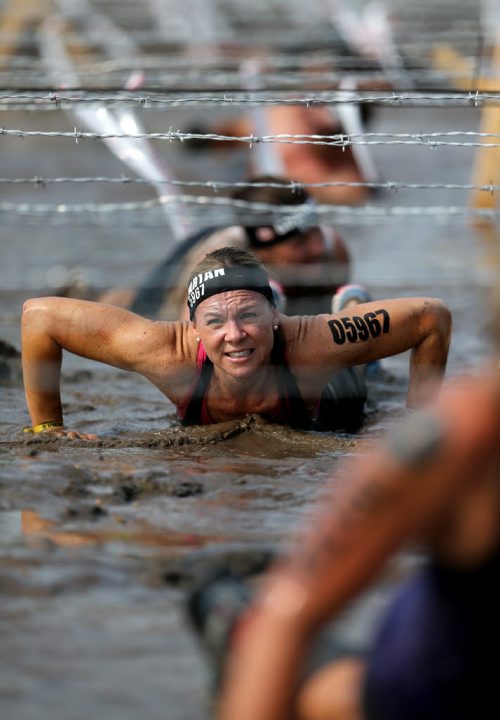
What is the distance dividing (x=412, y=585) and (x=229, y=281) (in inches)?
126

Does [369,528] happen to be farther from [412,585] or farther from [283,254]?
[283,254]

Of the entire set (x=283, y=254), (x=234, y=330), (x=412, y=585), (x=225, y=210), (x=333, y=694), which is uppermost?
(x=225, y=210)

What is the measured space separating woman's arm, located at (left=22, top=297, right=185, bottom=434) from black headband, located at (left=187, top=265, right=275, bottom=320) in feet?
0.80

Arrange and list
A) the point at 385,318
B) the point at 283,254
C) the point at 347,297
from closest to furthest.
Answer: the point at 385,318 < the point at 347,297 < the point at 283,254

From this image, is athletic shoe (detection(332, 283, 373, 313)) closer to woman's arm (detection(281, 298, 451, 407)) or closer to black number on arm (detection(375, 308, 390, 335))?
woman's arm (detection(281, 298, 451, 407))

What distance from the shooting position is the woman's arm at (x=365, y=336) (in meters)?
5.68

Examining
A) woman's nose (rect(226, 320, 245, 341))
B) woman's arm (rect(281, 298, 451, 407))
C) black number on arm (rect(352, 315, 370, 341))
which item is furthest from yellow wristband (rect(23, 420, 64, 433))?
black number on arm (rect(352, 315, 370, 341))

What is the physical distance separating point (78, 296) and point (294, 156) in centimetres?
383

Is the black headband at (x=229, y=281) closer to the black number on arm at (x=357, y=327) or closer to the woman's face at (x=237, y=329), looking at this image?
the woman's face at (x=237, y=329)

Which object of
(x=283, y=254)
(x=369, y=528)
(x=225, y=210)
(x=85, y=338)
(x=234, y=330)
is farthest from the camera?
(x=225, y=210)

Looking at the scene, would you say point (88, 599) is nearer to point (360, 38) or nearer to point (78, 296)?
point (78, 296)

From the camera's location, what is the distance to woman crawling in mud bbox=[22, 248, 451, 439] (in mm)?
5531

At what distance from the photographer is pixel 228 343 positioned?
548 centimetres

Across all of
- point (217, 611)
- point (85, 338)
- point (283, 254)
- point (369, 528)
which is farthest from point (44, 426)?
point (369, 528)
